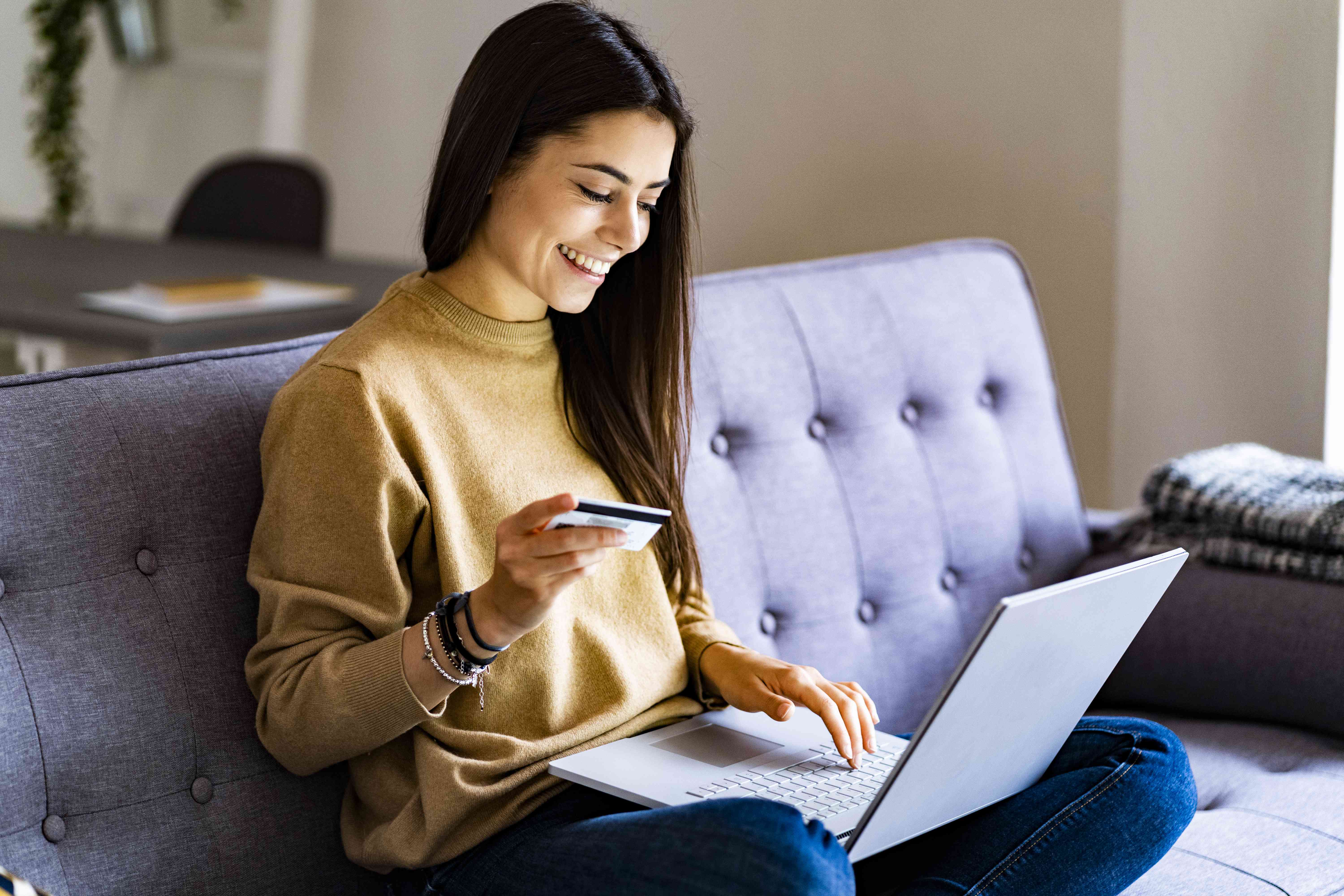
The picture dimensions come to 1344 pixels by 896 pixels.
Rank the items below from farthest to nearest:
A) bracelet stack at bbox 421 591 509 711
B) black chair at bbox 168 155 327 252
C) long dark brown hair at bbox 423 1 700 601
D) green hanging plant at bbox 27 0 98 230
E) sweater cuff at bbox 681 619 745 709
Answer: green hanging plant at bbox 27 0 98 230 < black chair at bbox 168 155 327 252 < sweater cuff at bbox 681 619 745 709 < long dark brown hair at bbox 423 1 700 601 < bracelet stack at bbox 421 591 509 711

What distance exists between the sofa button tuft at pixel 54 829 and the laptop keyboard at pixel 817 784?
454mm

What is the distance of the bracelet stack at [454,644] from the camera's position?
93cm

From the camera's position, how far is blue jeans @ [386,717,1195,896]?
853 mm

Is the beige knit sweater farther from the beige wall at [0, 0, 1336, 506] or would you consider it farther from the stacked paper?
the stacked paper

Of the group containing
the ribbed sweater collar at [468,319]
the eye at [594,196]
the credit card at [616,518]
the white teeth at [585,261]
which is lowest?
the credit card at [616,518]

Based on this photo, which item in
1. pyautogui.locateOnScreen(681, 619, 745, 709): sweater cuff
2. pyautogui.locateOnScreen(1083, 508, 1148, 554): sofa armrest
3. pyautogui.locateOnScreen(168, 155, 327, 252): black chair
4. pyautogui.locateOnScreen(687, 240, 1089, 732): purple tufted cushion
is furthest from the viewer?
pyautogui.locateOnScreen(168, 155, 327, 252): black chair

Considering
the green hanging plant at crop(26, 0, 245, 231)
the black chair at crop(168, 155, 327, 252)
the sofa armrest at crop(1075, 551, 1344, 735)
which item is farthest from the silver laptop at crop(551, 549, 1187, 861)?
the green hanging plant at crop(26, 0, 245, 231)

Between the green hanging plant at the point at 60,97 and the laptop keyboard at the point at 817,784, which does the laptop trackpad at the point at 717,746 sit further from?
the green hanging plant at the point at 60,97

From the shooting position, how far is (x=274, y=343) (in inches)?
47.4

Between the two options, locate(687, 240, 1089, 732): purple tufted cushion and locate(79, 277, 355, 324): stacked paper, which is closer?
locate(687, 240, 1089, 732): purple tufted cushion

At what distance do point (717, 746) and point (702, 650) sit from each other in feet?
0.37

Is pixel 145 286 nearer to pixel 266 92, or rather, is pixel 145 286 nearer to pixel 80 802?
pixel 80 802

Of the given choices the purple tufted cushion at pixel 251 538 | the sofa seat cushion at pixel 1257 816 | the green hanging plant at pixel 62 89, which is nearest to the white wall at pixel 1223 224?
the purple tufted cushion at pixel 251 538

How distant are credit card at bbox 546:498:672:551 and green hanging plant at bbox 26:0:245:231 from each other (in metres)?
3.58
